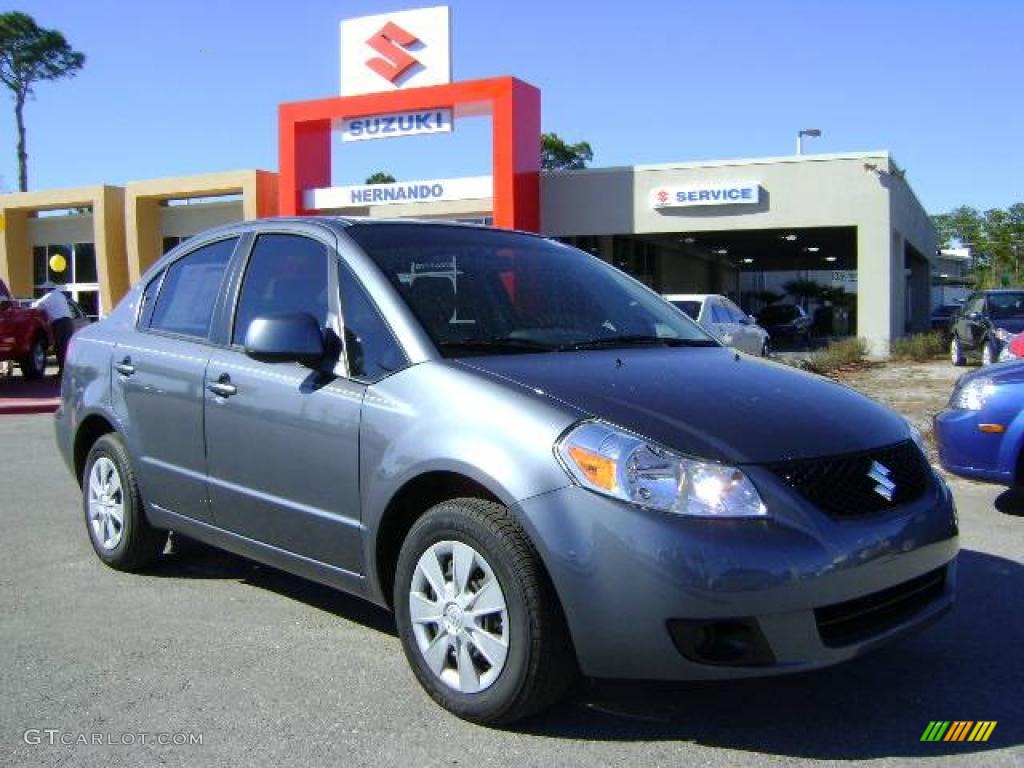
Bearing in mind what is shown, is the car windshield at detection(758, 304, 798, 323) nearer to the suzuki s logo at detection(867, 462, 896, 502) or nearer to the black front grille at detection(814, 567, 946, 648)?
the black front grille at detection(814, 567, 946, 648)

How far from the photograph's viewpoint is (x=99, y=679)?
386 centimetres

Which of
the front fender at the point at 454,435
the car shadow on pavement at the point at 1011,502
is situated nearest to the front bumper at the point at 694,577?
the front fender at the point at 454,435

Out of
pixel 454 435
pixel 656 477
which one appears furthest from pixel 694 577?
pixel 454 435

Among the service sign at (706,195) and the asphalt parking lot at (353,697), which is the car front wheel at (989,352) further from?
the asphalt parking lot at (353,697)

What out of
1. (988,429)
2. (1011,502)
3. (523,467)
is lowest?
(1011,502)

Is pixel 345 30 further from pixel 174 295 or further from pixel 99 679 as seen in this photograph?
pixel 99 679

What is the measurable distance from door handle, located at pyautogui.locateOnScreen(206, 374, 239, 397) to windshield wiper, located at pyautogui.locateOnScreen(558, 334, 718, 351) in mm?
1468

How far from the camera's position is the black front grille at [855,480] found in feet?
10.3

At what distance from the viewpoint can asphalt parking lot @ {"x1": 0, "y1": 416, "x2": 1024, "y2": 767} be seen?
3211mm

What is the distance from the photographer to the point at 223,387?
14.5 ft

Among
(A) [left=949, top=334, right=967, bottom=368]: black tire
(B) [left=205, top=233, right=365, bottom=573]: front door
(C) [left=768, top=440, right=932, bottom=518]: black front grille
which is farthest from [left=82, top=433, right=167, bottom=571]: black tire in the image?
(A) [left=949, top=334, right=967, bottom=368]: black tire

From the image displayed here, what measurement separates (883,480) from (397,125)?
21.2 metres

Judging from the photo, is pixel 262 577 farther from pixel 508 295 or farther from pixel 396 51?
pixel 396 51

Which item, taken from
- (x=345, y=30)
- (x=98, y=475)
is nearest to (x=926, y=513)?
(x=98, y=475)
